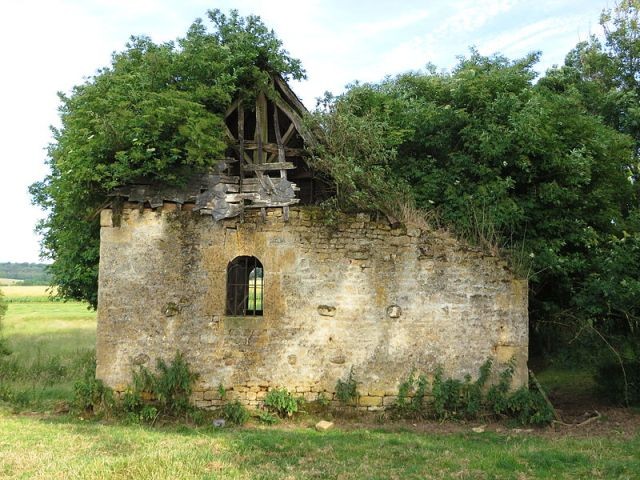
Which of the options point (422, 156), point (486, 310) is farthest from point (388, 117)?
point (486, 310)

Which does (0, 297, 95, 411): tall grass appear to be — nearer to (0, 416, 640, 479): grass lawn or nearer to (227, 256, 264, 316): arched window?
(0, 416, 640, 479): grass lawn

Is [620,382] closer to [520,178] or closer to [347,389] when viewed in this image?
[520,178]

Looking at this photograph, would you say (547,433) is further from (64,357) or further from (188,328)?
(64,357)

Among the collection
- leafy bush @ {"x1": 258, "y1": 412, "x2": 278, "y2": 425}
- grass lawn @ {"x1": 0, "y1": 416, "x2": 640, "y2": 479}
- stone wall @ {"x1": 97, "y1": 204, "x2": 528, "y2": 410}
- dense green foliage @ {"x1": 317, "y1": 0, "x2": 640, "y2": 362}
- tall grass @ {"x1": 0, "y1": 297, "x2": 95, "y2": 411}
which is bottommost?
tall grass @ {"x1": 0, "y1": 297, "x2": 95, "y2": 411}

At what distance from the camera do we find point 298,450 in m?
8.18

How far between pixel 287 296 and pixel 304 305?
363 mm

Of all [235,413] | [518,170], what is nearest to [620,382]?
[518,170]

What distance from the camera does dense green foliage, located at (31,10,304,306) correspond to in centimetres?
992

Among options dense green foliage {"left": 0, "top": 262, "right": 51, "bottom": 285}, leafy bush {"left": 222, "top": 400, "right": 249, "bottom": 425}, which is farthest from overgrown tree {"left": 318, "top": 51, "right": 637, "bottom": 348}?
dense green foliage {"left": 0, "top": 262, "right": 51, "bottom": 285}

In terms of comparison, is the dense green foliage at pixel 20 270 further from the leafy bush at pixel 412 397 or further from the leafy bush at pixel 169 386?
the leafy bush at pixel 412 397

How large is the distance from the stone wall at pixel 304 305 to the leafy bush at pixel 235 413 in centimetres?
22

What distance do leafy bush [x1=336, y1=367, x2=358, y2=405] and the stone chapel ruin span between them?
112 millimetres

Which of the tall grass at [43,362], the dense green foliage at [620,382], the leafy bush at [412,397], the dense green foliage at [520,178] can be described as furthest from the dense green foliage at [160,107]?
the dense green foliage at [620,382]

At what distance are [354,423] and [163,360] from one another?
3.68m
